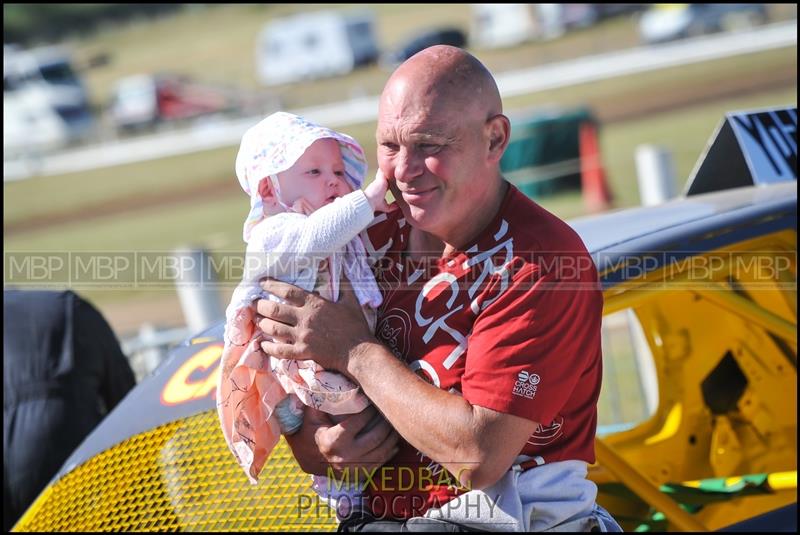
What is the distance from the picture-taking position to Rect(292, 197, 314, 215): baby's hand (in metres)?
2.36

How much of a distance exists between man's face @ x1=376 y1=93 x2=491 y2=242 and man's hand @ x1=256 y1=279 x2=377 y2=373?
259 mm

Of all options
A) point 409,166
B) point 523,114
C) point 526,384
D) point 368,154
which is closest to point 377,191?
point 409,166

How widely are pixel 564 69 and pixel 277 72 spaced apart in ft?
48.8

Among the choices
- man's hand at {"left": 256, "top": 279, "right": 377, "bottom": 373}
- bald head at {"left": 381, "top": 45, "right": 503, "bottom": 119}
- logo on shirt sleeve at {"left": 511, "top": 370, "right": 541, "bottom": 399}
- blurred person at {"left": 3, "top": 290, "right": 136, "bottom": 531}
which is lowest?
blurred person at {"left": 3, "top": 290, "right": 136, "bottom": 531}

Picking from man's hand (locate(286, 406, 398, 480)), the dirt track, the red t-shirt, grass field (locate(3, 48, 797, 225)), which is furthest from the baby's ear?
the dirt track

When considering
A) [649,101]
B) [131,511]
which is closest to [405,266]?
[131,511]

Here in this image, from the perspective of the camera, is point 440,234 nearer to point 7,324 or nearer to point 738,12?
point 7,324

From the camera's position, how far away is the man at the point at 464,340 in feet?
6.79

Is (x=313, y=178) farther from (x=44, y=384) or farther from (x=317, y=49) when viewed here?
(x=317, y=49)

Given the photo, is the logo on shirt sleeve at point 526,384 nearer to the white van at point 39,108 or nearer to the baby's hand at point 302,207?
the baby's hand at point 302,207

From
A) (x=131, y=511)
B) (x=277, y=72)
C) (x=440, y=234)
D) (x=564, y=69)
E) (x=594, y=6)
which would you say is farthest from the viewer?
(x=277, y=72)

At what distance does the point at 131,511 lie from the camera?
308 cm

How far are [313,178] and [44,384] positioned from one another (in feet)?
6.41

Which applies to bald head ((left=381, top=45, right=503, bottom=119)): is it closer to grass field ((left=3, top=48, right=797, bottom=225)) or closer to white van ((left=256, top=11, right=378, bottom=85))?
grass field ((left=3, top=48, right=797, bottom=225))
